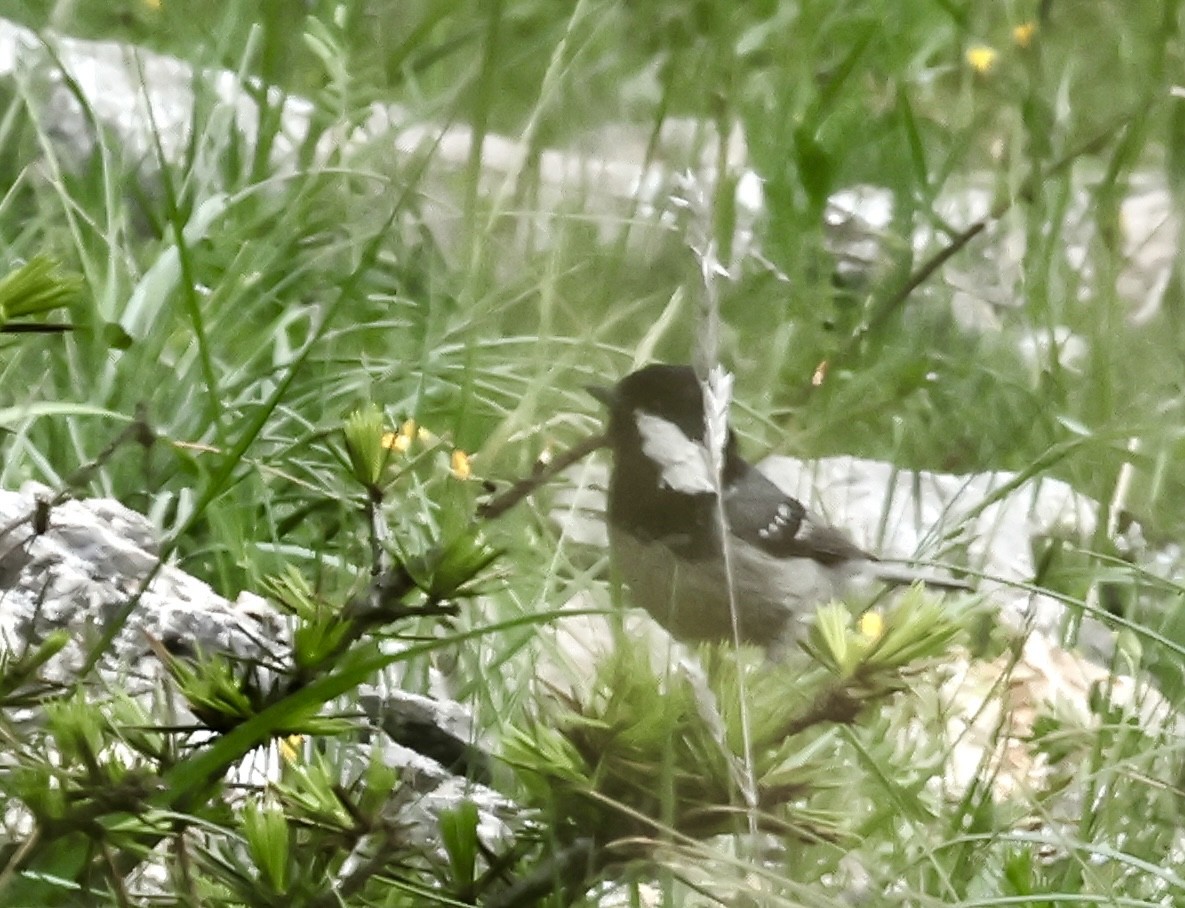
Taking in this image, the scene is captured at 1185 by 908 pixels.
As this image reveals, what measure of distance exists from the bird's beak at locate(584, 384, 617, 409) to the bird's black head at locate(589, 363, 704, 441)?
0.03 meters

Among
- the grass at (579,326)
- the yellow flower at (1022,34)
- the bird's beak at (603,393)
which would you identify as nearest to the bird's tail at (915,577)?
the grass at (579,326)

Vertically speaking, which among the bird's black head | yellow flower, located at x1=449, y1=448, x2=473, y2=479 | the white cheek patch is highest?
yellow flower, located at x1=449, y1=448, x2=473, y2=479

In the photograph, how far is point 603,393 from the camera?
1613mm

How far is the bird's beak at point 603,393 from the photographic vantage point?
1568 millimetres

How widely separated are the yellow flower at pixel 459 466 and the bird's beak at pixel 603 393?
0.15 m

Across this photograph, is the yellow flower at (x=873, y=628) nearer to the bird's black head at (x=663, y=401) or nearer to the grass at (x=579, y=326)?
the grass at (x=579, y=326)

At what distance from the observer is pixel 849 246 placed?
3420 mm

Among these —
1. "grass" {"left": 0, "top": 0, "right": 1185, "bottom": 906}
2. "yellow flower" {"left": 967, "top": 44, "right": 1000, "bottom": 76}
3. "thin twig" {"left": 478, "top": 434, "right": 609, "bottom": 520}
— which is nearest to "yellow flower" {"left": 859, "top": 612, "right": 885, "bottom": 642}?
"grass" {"left": 0, "top": 0, "right": 1185, "bottom": 906}

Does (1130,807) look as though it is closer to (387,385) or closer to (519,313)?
(519,313)

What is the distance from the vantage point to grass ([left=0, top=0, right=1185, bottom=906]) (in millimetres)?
1244

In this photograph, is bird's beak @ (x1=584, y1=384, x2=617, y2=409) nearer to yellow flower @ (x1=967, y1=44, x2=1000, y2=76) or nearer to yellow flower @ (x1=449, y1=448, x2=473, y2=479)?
yellow flower @ (x1=449, y1=448, x2=473, y2=479)

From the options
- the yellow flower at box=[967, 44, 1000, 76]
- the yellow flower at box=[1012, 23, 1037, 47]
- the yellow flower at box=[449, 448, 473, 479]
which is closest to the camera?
the yellow flower at box=[449, 448, 473, 479]

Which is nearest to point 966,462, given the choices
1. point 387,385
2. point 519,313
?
point 387,385

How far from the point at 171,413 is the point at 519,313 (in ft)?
2.28
